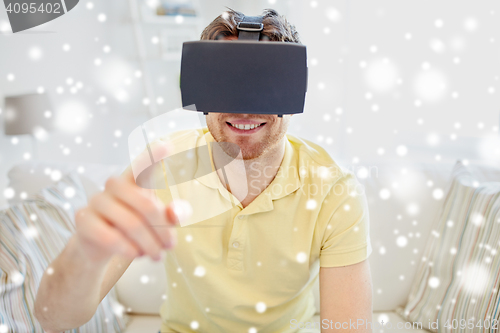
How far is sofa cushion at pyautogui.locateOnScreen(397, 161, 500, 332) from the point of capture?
0.78m

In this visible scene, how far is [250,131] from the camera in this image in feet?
2.27

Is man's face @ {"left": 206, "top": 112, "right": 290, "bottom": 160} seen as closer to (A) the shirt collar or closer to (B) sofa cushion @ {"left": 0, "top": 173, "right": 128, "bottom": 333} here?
(A) the shirt collar

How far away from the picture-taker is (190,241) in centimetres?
71

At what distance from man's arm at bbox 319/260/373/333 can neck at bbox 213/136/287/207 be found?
219 millimetres

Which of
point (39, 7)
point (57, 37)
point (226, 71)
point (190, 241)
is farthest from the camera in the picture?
point (57, 37)

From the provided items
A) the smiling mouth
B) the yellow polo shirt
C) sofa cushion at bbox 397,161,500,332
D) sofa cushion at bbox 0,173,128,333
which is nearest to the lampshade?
sofa cushion at bbox 0,173,128,333

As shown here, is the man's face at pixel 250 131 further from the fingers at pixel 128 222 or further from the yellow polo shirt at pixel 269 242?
the fingers at pixel 128 222

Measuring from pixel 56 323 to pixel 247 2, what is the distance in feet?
4.13

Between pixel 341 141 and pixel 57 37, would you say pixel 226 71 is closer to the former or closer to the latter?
pixel 57 37

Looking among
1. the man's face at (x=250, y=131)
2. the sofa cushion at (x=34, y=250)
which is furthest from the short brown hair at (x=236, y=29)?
the sofa cushion at (x=34, y=250)

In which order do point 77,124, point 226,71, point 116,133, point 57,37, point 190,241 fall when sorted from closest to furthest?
point 226,71, point 190,241, point 57,37, point 77,124, point 116,133

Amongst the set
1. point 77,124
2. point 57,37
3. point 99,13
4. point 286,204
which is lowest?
point 286,204

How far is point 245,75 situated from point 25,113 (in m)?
0.85

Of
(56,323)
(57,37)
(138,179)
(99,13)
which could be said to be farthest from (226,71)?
(99,13)
